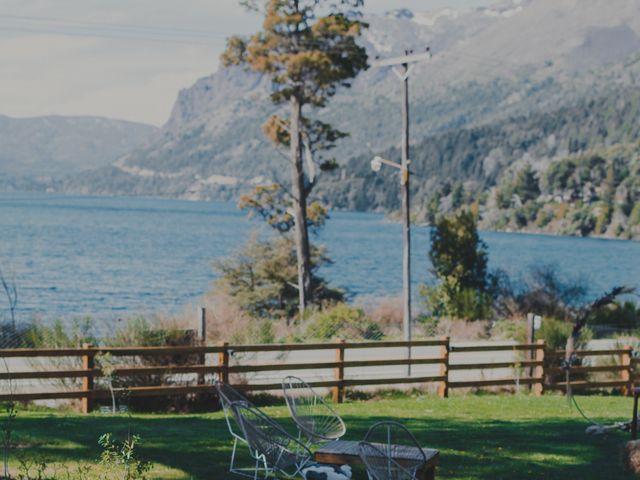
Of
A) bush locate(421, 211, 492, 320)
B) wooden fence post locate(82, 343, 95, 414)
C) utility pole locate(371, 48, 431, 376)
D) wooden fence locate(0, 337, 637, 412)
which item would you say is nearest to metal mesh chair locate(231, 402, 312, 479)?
wooden fence locate(0, 337, 637, 412)

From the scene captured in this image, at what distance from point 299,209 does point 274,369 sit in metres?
14.8

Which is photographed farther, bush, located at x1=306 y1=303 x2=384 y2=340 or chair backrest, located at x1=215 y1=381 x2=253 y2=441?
bush, located at x1=306 y1=303 x2=384 y2=340

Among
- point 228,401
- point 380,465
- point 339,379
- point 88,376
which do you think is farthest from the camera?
point 339,379

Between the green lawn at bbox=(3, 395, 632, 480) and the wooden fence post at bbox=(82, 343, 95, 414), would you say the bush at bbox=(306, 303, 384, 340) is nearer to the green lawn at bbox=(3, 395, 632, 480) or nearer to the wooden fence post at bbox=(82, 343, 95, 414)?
the green lawn at bbox=(3, 395, 632, 480)

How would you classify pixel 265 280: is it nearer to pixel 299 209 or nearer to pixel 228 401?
pixel 299 209

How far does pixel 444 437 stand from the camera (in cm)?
1071

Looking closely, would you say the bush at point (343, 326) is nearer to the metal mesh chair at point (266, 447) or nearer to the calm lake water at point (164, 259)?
the calm lake water at point (164, 259)

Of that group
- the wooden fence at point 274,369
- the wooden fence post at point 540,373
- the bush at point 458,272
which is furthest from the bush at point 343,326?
Result: the wooden fence post at point 540,373

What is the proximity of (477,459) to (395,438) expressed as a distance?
158 cm

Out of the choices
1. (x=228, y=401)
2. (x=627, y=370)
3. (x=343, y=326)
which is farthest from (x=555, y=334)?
(x=228, y=401)

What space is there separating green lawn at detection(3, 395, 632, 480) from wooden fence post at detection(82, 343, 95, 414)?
0.40m

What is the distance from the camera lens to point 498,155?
647ft

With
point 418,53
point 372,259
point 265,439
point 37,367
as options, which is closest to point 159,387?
point 37,367

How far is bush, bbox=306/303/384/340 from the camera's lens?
2269 centimetres
